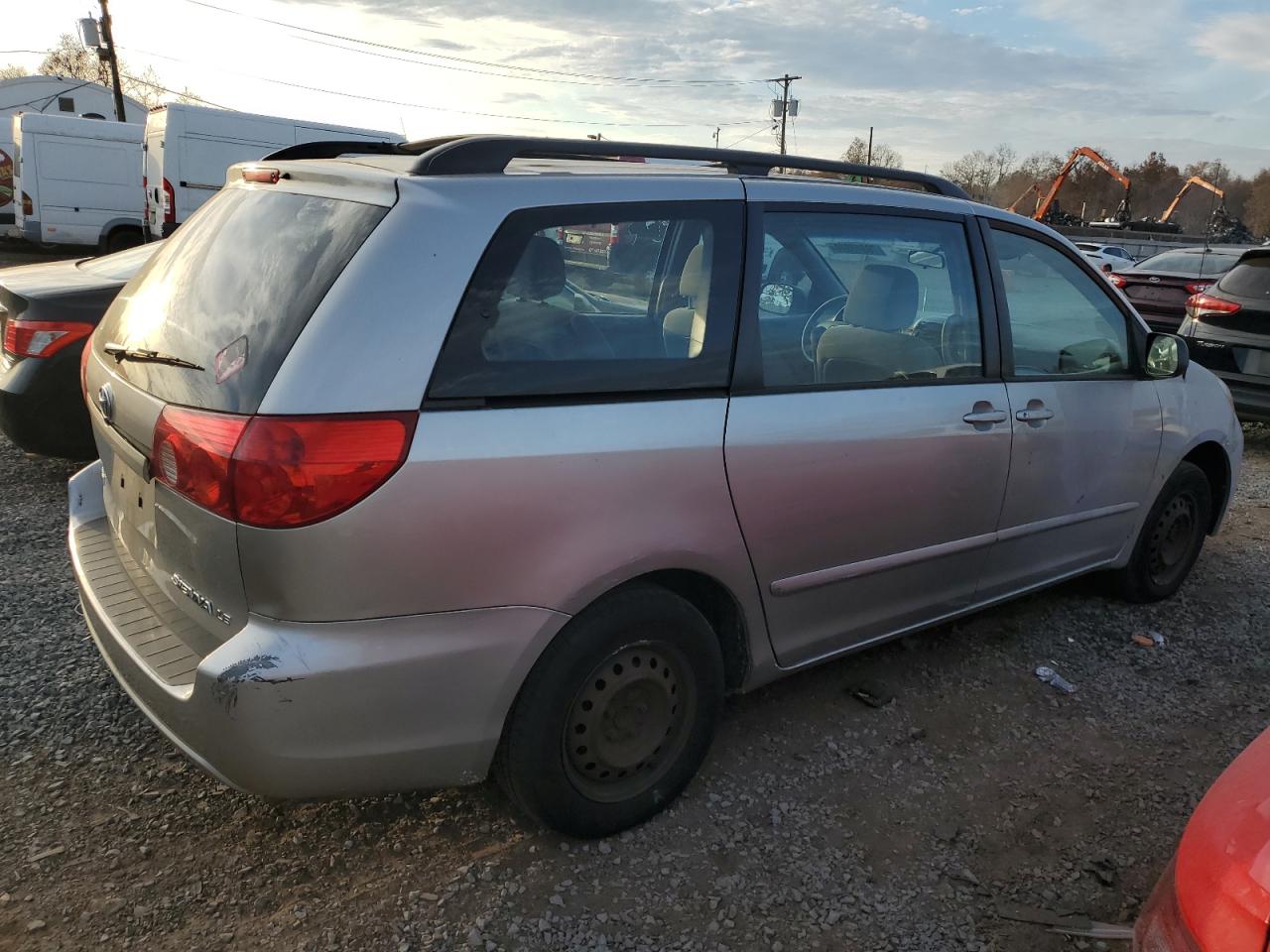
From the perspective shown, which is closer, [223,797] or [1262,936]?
[1262,936]

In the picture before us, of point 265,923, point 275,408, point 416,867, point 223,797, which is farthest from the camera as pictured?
point 223,797

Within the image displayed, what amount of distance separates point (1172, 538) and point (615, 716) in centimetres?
322

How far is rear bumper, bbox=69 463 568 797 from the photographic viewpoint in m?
2.00

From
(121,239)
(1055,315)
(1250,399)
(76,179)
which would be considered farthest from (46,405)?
(121,239)

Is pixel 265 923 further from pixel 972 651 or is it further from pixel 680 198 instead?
pixel 972 651

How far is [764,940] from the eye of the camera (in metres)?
2.27

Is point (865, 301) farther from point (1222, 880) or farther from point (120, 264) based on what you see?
point (120, 264)

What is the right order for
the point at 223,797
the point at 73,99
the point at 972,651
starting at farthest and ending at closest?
1. the point at 73,99
2. the point at 972,651
3. the point at 223,797

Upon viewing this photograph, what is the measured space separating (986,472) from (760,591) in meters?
1.05

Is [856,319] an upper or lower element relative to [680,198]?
lower

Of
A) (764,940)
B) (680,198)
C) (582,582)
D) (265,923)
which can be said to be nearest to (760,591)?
(582,582)

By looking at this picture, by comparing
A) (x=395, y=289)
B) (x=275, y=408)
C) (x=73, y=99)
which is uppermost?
(x=73, y=99)

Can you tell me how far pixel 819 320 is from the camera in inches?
117

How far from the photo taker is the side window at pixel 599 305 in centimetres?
217
